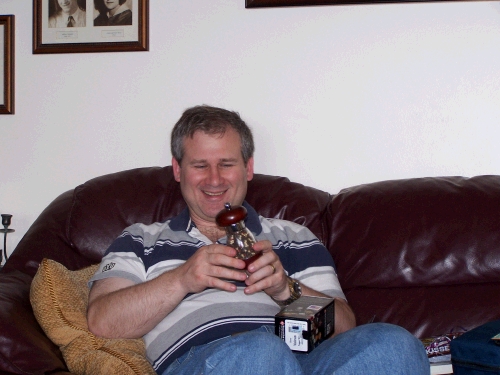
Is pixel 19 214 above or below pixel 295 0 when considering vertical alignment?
below

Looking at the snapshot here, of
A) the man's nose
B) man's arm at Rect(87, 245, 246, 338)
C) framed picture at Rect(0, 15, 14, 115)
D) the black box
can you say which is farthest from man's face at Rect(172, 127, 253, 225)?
framed picture at Rect(0, 15, 14, 115)

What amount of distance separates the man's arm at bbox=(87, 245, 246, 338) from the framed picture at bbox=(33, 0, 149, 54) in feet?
3.96

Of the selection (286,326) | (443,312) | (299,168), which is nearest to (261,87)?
(299,168)

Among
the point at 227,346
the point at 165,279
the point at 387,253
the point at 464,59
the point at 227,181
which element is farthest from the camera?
the point at 464,59

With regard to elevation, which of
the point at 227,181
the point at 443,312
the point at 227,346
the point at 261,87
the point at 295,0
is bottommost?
the point at 443,312

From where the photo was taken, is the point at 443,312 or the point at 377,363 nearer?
the point at 377,363

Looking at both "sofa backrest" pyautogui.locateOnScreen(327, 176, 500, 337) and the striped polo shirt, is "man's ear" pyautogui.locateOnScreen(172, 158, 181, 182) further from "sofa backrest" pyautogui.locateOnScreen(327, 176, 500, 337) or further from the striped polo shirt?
"sofa backrest" pyautogui.locateOnScreen(327, 176, 500, 337)

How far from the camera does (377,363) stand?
1303 mm

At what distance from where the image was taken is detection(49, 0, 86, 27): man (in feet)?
8.23

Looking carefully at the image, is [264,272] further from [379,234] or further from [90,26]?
[90,26]

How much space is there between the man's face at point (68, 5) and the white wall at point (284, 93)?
149 millimetres

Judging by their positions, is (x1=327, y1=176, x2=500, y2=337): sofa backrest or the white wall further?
the white wall

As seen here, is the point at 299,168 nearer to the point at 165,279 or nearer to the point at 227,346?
the point at 165,279

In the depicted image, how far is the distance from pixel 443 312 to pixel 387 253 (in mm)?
249
